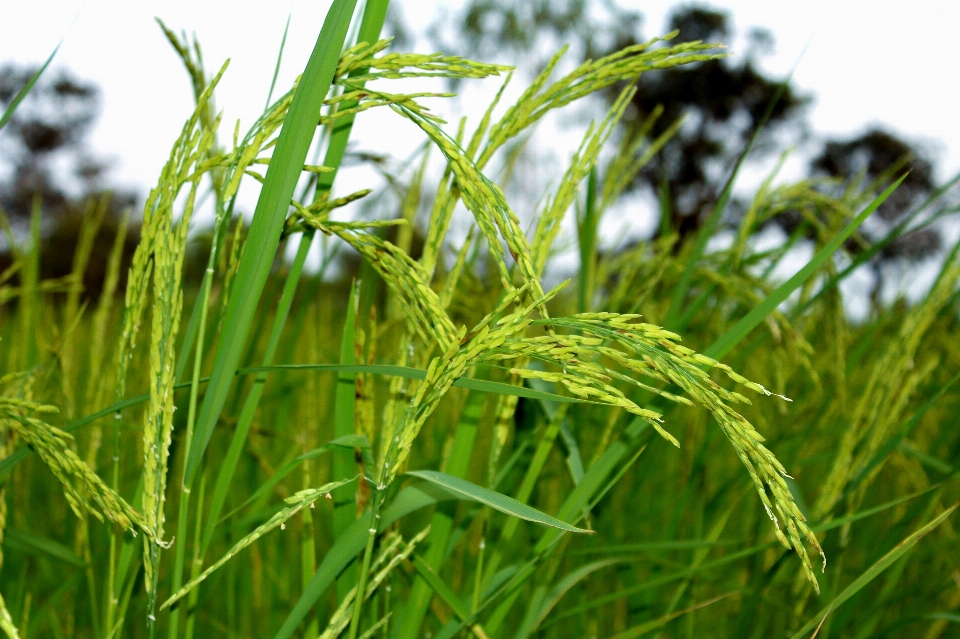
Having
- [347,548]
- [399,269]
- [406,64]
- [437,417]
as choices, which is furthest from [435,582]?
[437,417]

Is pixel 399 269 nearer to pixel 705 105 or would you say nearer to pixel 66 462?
pixel 66 462

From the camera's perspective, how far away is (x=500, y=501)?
0.61 m

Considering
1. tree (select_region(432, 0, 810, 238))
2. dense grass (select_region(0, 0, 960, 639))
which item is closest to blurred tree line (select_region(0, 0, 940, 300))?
tree (select_region(432, 0, 810, 238))

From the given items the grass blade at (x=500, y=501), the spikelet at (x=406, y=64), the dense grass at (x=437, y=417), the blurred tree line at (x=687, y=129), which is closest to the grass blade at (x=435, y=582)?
the dense grass at (x=437, y=417)

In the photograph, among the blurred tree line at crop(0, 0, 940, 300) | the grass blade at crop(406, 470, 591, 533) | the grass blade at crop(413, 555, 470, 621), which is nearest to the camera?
the grass blade at crop(406, 470, 591, 533)

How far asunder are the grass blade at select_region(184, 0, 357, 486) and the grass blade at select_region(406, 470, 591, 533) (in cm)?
19

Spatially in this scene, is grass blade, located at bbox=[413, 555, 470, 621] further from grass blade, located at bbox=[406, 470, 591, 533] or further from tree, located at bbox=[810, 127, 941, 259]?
tree, located at bbox=[810, 127, 941, 259]

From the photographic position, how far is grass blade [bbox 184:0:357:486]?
62cm

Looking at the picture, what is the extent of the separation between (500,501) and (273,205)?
0.31 m

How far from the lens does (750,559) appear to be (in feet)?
4.69

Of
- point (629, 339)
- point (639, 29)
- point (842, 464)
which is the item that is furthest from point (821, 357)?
point (639, 29)

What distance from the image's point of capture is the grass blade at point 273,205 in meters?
0.62

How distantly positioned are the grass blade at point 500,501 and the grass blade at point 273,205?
0.19 metres

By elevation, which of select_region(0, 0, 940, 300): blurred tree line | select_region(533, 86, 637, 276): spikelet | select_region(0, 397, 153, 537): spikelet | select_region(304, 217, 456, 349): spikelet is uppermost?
select_region(0, 0, 940, 300): blurred tree line
